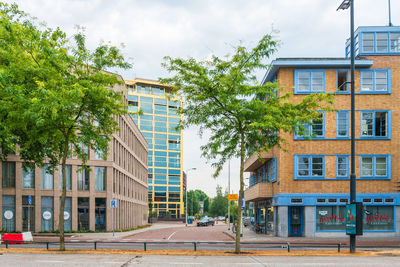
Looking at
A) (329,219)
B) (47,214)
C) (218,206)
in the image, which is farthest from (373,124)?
(218,206)

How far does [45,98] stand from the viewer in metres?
18.6

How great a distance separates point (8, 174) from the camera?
4575 centimetres

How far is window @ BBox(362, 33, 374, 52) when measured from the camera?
37344 millimetres

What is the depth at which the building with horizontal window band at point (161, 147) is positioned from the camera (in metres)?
151

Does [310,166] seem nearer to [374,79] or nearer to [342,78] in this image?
[342,78]

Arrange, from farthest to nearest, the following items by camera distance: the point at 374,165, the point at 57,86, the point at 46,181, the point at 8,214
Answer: the point at 46,181
the point at 8,214
the point at 374,165
the point at 57,86

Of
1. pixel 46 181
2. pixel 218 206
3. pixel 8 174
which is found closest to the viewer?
pixel 8 174

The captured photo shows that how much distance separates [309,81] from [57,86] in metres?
22.7

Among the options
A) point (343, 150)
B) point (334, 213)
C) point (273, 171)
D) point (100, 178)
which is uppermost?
point (343, 150)

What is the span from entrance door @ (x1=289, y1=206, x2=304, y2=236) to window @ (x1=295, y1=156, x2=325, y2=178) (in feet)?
9.06

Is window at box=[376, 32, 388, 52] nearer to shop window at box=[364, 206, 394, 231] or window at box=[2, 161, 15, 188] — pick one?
shop window at box=[364, 206, 394, 231]

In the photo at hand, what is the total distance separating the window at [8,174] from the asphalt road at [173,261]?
→ 96.2ft

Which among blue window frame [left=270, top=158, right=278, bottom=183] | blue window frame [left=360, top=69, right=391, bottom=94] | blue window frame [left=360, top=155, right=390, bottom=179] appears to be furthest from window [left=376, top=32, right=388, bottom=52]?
blue window frame [left=270, top=158, right=278, bottom=183]

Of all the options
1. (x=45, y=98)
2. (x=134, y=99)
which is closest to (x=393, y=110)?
(x=45, y=98)
